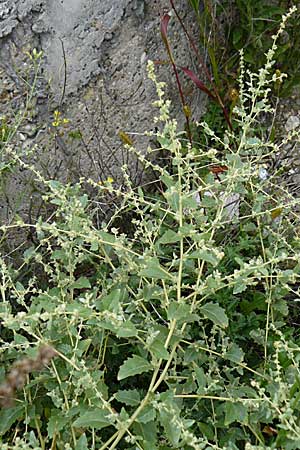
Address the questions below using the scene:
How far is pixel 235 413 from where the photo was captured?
4.97 feet

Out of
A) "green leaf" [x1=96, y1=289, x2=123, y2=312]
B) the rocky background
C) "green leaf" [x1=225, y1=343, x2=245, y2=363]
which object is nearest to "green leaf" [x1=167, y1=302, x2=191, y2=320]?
"green leaf" [x1=96, y1=289, x2=123, y2=312]

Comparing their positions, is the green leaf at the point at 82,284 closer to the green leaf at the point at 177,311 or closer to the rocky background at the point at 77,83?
the green leaf at the point at 177,311

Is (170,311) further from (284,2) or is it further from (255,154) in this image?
(284,2)

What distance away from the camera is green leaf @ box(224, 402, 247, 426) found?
4.92 ft

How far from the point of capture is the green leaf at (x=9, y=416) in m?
1.58

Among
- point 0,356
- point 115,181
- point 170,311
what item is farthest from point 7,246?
point 170,311

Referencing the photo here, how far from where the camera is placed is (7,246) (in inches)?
88.7

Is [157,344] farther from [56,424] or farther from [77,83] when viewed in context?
[77,83]

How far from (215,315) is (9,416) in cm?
50

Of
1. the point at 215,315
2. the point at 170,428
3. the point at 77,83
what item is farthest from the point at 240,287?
the point at 77,83

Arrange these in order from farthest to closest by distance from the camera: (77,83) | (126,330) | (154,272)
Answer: (77,83), (154,272), (126,330)

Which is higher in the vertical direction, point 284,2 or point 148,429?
point 284,2

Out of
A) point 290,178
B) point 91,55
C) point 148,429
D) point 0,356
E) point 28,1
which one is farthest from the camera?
point 290,178

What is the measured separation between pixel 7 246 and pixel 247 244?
0.73 meters
